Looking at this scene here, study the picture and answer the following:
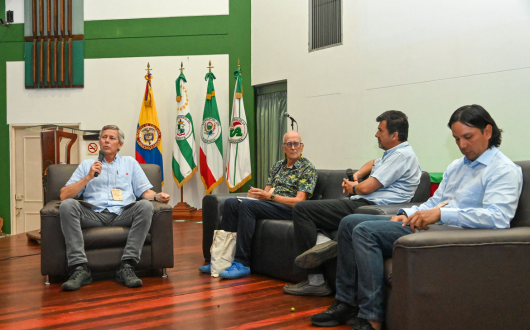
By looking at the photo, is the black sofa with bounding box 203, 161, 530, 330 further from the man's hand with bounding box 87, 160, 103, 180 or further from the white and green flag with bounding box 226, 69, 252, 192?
the white and green flag with bounding box 226, 69, 252, 192

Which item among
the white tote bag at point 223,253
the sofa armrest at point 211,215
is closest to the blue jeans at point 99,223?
the white tote bag at point 223,253

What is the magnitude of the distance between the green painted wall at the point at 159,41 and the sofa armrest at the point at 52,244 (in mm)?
3731

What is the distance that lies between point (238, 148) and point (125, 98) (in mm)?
1853

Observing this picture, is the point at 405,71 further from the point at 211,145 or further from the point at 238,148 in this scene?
the point at 211,145

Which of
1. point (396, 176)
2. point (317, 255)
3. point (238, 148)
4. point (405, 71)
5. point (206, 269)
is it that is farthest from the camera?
point (238, 148)

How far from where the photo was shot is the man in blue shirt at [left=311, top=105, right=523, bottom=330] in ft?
6.22

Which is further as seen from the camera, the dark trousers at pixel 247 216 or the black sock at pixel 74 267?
the dark trousers at pixel 247 216

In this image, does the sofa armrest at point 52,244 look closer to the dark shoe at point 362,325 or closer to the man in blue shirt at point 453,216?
the man in blue shirt at point 453,216

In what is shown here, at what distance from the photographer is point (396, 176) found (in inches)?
108

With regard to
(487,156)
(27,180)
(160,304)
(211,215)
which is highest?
(487,156)

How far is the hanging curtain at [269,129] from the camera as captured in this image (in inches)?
242

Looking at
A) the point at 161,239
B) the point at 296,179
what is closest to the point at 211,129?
the point at 296,179

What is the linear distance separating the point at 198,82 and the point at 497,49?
4.04 meters

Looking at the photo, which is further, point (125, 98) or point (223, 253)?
point (125, 98)
